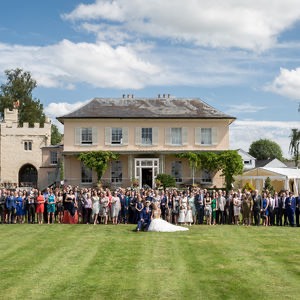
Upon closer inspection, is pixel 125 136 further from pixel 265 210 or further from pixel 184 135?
pixel 265 210

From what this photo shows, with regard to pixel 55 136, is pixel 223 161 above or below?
below

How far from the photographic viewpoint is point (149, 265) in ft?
42.1

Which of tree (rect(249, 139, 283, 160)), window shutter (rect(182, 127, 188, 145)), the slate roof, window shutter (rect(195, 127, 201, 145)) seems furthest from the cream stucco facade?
tree (rect(249, 139, 283, 160))

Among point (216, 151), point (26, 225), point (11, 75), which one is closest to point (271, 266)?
point (26, 225)

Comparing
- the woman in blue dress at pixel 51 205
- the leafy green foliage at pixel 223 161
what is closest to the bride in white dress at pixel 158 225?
the woman in blue dress at pixel 51 205

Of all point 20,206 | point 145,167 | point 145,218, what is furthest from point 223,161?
point 145,218

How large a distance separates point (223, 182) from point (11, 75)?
37.3 meters

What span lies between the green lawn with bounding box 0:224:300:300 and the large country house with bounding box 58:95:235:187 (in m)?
22.0

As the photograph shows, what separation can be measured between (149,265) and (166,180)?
1050 inches

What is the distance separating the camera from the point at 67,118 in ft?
135

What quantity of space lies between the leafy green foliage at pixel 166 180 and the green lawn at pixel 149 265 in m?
19.5

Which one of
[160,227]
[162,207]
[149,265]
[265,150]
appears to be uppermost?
[265,150]

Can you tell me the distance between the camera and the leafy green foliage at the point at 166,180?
1548 inches

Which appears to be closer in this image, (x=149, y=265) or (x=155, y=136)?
(x=149, y=265)
